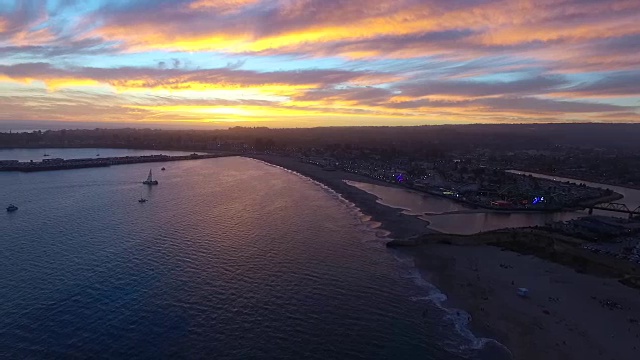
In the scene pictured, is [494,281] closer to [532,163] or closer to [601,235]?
[601,235]

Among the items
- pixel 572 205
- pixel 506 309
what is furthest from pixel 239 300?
pixel 572 205

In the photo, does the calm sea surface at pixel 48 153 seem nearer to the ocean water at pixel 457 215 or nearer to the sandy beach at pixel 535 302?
the ocean water at pixel 457 215

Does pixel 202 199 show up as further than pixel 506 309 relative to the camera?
Yes

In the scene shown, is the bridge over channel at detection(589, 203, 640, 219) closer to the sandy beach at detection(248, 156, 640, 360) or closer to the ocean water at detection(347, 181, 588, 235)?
the ocean water at detection(347, 181, 588, 235)

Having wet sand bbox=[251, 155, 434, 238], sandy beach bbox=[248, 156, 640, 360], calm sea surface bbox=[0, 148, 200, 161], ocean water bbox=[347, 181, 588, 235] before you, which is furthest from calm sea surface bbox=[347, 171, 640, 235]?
calm sea surface bbox=[0, 148, 200, 161]

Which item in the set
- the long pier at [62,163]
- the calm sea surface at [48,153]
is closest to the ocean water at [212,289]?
the long pier at [62,163]
